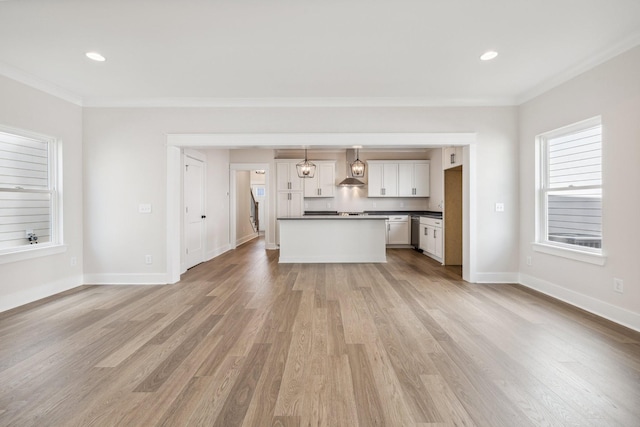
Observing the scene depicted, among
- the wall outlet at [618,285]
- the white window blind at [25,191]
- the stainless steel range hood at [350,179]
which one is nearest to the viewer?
the wall outlet at [618,285]

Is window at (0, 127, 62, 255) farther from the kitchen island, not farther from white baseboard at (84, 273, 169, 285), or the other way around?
the kitchen island

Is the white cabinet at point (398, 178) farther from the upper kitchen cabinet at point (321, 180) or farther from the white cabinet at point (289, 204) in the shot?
the white cabinet at point (289, 204)

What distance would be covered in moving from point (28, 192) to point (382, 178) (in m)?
6.96

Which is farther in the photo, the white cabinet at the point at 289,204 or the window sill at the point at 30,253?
the white cabinet at the point at 289,204

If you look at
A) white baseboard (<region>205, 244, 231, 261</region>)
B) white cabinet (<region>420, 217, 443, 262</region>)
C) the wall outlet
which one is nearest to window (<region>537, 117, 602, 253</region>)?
the wall outlet

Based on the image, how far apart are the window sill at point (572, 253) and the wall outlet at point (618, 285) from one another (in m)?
0.20

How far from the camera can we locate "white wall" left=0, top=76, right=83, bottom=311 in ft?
10.9

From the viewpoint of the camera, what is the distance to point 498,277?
4.37 m

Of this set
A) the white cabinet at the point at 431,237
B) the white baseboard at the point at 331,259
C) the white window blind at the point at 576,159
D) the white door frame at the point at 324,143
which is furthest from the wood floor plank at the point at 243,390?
the white cabinet at the point at 431,237

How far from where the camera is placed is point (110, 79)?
357 cm

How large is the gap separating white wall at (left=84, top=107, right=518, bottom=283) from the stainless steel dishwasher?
3073 mm

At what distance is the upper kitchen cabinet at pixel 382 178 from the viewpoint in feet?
26.7

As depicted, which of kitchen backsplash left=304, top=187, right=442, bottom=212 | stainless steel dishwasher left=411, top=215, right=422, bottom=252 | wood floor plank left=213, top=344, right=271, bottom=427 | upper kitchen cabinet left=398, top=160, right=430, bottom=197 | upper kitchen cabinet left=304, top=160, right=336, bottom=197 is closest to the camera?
wood floor plank left=213, top=344, right=271, bottom=427

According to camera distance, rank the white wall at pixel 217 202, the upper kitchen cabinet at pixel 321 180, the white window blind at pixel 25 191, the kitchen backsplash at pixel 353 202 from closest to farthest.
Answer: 1. the white window blind at pixel 25 191
2. the white wall at pixel 217 202
3. the upper kitchen cabinet at pixel 321 180
4. the kitchen backsplash at pixel 353 202
